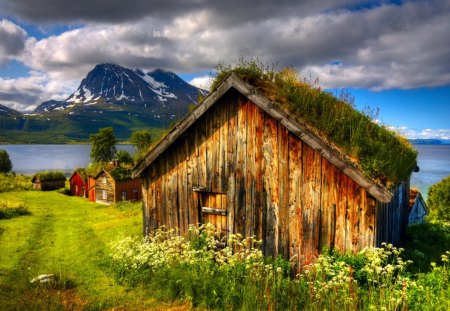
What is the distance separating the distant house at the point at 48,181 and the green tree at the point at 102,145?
15.5 meters

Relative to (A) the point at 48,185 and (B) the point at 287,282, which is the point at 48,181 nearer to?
(A) the point at 48,185

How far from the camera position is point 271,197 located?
382 inches

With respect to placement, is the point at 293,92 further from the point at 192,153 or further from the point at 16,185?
the point at 16,185

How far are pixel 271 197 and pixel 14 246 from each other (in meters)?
17.4

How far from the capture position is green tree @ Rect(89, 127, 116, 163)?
77.9 meters

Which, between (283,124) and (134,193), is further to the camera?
(134,193)

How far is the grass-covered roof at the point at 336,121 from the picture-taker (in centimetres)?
846

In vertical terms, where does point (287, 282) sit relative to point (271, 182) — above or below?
below

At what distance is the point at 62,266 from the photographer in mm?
14391

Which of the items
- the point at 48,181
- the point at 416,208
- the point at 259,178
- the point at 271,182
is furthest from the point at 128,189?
the point at 271,182

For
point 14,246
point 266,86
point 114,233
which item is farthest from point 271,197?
point 14,246

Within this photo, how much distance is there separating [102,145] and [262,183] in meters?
74.9

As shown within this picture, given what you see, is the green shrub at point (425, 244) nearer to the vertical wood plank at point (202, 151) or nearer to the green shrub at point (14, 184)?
the vertical wood plank at point (202, 151)

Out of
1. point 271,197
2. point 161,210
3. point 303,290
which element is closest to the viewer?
point 303,290
